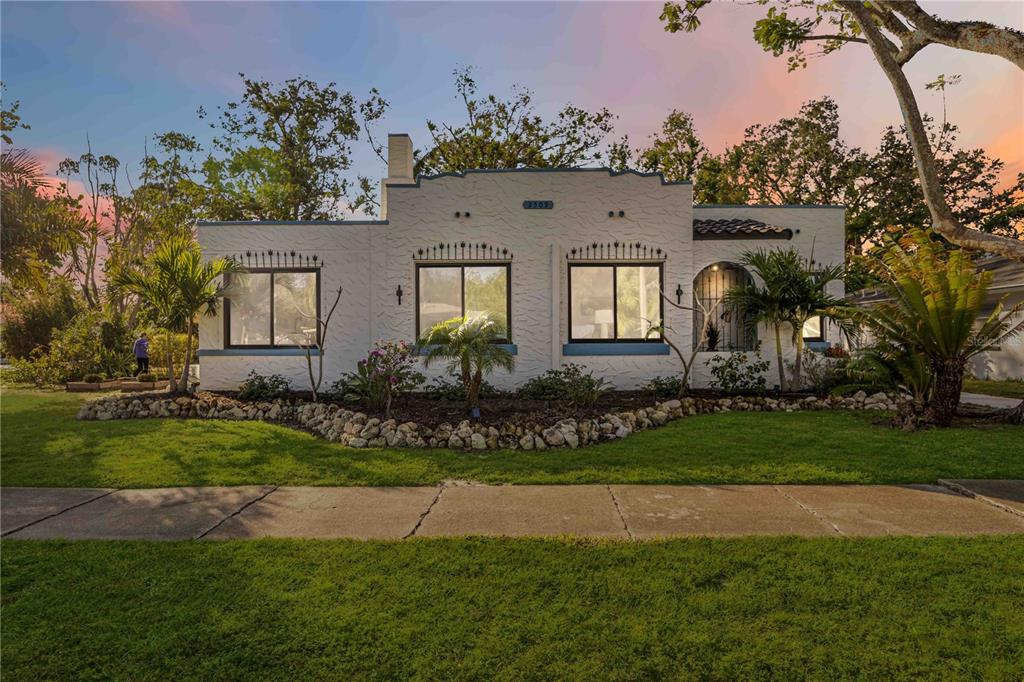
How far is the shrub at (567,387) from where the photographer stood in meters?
9.60

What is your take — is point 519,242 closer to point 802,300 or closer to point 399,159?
point 399,159

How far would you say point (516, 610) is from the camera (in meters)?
3.12

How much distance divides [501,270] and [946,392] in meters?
7.96

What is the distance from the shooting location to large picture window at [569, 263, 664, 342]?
1193 cm

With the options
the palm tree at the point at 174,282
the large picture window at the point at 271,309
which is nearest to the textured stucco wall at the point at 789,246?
the large picture window at the point at 271,309

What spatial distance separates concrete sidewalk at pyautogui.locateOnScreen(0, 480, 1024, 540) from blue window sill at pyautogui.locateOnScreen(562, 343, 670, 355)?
19.8 ft

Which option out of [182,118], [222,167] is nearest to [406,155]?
[222,167]

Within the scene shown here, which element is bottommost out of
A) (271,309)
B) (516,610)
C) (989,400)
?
(516,610)

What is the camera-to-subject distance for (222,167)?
1037 inches

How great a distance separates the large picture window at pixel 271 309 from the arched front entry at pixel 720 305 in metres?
8.56

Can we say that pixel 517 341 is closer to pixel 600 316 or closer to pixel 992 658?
pixel 600 316

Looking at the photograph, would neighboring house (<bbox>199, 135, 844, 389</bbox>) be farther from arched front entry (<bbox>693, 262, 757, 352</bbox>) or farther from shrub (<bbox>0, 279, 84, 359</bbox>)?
shrub (<bbox>0, 279, 84, 359</bbox>)

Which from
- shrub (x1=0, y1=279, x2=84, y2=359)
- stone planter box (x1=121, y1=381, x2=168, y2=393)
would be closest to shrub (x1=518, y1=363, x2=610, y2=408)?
stone planter box (x1=121, y1=381, x2=168, y2=393)

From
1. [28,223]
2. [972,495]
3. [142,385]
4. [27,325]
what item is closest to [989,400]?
[972,495]
